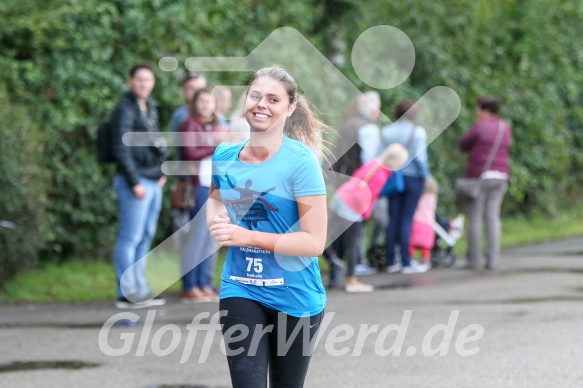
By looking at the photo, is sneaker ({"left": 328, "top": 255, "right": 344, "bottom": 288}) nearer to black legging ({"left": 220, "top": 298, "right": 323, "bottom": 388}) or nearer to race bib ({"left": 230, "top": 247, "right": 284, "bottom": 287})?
black legging ({"left": 220, "top": 298, "right": 323, "bottom": 388})

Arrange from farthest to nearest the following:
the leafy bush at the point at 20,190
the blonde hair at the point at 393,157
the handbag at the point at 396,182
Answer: the handbag at the point at 396,182 → the blonde hair at the point at 393,157 → the leafy bush at the point at 20,190

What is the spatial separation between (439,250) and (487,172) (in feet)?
3.88

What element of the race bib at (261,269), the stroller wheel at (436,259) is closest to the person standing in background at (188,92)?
the stroller wheel at (436,259)

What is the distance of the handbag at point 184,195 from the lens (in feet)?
35.4

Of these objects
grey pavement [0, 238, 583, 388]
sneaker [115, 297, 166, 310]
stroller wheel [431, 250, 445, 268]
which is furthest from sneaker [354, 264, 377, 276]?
sneaker [115, 297, 166, 310]

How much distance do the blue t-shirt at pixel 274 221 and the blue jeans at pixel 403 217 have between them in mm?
8666

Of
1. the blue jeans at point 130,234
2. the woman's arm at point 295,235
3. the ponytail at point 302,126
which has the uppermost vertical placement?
the ponytail at point 302,126

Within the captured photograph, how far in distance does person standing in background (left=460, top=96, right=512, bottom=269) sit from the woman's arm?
9.27 m

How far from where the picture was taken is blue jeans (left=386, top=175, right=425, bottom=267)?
13648 mm

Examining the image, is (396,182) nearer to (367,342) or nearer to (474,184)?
(474,184)

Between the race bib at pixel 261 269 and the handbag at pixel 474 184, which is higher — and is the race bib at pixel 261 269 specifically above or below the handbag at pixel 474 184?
above

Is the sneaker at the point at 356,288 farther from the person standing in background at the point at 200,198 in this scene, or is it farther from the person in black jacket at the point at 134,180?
the person in black jacket at the point at 134,180

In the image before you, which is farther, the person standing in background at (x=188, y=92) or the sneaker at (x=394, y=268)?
the sneaker at (x=394, y=268)

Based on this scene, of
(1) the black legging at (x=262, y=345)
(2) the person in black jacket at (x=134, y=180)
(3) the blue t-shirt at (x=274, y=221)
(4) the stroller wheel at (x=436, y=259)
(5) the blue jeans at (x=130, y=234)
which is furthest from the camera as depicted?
(4) the stroller wheel at (x=436, y=259)
